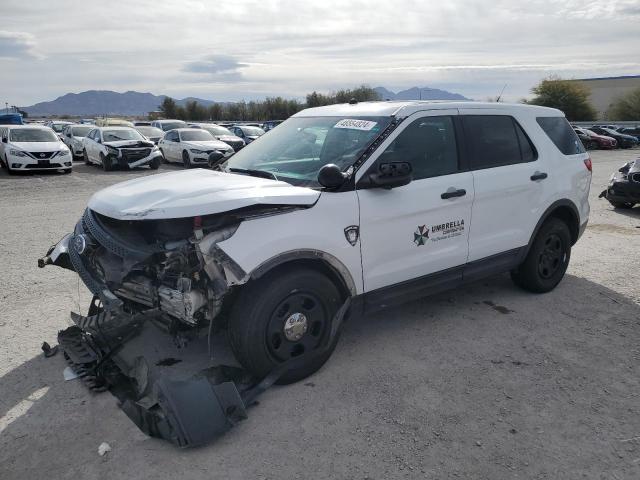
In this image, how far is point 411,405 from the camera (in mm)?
3316

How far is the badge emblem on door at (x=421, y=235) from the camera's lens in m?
3.96

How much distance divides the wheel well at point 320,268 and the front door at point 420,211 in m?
0.18

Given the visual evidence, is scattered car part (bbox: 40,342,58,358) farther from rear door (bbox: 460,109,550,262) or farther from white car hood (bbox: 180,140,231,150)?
white car hood (bbox: 180,140,231,150)

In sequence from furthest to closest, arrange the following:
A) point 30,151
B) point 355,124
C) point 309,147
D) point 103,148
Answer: point 103,148 < point 30,151 < point 309,147 < point 355,124

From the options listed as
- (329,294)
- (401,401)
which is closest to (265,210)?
(329,294)

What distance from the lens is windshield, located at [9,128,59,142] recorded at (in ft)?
54.6

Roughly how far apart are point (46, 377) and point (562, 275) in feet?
16.0

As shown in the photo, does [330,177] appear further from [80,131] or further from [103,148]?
[80,131]

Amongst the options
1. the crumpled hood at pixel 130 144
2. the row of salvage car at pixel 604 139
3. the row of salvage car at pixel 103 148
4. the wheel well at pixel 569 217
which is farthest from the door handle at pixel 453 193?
the row of salvage car at pixel 604 139

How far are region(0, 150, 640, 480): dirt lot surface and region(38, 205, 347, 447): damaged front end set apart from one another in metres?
0.14

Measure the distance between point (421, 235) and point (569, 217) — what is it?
2285 millimetres

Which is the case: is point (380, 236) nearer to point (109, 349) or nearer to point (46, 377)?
point (109, 349)

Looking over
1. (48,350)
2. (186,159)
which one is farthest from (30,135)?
(48,350)

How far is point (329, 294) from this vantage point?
11.6 feet
